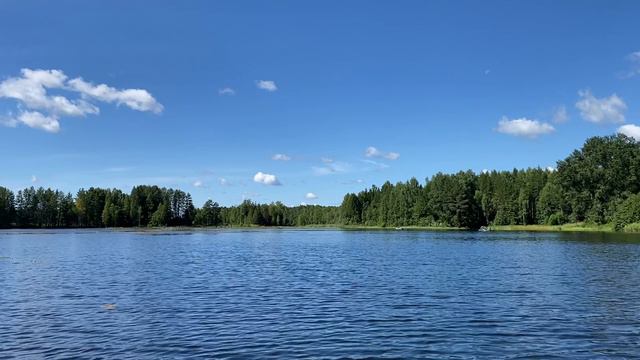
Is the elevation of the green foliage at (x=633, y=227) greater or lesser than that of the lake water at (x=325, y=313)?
greater

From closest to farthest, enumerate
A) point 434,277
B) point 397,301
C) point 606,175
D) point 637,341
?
point 637,341
point 397,301
point 434,277
point 606,175

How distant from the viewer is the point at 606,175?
544 feet

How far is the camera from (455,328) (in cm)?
2631

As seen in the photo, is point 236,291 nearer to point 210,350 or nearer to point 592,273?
point 210,350

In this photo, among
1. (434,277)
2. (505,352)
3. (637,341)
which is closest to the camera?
(505,352)

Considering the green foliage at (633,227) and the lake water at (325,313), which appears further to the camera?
the green foliage at (633,227)

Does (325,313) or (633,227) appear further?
(633,227)

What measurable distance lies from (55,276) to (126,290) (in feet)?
44.6

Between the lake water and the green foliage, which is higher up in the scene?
the green foliage

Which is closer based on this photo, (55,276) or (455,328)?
(455,328)

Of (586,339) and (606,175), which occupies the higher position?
(606,175)

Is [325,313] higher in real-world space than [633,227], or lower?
lower

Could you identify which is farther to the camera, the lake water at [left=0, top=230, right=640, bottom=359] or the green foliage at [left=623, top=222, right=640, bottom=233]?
the green foliage at [left=623, top=222, right=640, bottom=233]

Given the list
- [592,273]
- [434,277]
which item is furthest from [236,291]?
[592,273]
